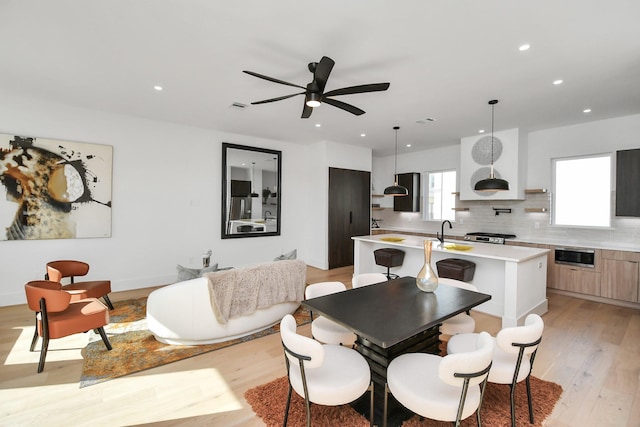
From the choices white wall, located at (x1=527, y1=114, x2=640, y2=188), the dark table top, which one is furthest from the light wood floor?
white wall, located at (x1=527, y1=114, x2=640, y2=188)

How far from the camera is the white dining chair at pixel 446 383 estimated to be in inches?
57.5

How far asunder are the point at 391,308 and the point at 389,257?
8.98ft

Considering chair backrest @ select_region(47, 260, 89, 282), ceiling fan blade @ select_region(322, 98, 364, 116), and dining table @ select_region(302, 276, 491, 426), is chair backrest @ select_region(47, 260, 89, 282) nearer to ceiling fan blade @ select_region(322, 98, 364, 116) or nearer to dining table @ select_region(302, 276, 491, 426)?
dining table @ select_region(302, 276, 491, 426)

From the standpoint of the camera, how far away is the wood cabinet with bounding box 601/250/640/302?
4254mm

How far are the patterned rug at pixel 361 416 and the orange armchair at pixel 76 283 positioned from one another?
2591 millimetres

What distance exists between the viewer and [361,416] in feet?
6.77

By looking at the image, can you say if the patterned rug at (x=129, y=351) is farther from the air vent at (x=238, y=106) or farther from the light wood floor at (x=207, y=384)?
the air vent at (x=238, y=106)

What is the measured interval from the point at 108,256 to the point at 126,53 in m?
3.35

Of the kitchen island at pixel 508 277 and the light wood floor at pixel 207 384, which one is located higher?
the kitchen island at pixel 508 277

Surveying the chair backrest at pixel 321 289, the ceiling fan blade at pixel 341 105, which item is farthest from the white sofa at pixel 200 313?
the ceiling fan blade at pixel 341 105

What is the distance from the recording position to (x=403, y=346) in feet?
Answer: 7.16

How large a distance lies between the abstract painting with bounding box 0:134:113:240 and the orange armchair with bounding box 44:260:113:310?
89cm

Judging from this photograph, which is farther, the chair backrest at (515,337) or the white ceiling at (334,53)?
the white ceiling at (334,53)

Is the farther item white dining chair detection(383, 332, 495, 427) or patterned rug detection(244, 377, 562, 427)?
patterned rug detection(244, 377, 562, 427)
